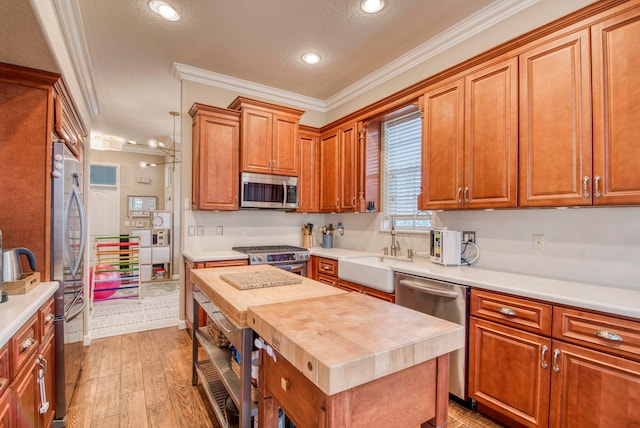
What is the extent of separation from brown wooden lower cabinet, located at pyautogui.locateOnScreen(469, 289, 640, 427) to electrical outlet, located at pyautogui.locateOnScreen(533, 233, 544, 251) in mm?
616

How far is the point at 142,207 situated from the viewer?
23.4 ft

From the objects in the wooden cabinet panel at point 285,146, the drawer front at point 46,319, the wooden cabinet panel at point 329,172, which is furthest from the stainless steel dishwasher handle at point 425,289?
the drawer front at point 46,319

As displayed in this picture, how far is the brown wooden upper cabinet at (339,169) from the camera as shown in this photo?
358 centimetres

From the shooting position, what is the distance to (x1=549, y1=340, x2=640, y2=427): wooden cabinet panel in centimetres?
139

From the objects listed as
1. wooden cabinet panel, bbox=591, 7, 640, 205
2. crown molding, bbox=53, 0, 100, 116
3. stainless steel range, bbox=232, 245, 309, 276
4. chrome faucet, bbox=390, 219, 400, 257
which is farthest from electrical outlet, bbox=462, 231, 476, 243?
crown molding, bbox=53, 0, 100, 116

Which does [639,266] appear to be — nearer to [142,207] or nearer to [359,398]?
[359,398]

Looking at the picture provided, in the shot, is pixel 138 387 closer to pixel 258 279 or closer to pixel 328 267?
pixel 258 279

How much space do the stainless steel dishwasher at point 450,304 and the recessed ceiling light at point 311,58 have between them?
2.40 m

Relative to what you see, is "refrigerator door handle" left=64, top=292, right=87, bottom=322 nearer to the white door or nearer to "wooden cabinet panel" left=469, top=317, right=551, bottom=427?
"wooden cabinet panel" left=469, top=317, right=551, bottom=427

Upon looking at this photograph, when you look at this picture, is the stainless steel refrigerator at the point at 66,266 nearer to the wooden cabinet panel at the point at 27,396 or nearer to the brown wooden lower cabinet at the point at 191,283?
the wooden cabinet panel at the point at 27,396

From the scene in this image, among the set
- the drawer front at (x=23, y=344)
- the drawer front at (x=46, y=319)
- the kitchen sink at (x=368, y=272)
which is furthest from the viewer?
the kitchen sink at (x=368, y=272)

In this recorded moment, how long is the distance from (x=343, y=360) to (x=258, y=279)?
1101 mm

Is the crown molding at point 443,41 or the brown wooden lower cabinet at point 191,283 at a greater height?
the crown molding at point 443,41

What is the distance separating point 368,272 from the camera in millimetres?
2734
